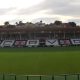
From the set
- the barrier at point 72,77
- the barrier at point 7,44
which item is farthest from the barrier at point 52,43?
the barrier at point 72,77

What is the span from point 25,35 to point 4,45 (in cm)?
2042

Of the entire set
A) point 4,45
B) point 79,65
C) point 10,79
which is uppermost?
point 10,79

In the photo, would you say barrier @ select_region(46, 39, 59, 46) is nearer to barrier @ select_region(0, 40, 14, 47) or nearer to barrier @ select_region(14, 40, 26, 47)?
barrier @ select_region(14, 40, 26, 47)

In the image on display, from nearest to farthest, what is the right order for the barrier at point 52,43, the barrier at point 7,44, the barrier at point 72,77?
the barrier at point 72,77 → the barrier at point 52,43 → the barrier at point 7,44

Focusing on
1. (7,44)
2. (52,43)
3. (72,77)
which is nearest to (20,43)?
(7,44)

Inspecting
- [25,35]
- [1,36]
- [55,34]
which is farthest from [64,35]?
[1,36]

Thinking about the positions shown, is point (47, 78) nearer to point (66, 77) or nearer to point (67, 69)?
point (66, 77)

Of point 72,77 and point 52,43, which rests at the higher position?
point 72,77

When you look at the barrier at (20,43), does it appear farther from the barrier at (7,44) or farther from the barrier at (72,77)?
the barrier at (72,77)

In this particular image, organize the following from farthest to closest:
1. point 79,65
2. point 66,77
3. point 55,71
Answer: point 79,65, point 55,71, point 66,77

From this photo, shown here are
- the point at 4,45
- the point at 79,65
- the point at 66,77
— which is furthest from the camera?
the point at 4,45

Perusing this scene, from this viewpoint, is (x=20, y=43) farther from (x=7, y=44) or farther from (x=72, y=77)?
(x=72, y=77)

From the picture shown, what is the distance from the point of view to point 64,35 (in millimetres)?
105500

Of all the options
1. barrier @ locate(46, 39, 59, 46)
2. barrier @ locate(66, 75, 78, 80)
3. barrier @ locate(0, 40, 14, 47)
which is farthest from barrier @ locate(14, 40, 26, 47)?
barrier @ locate(66, 75, 78, 80)
